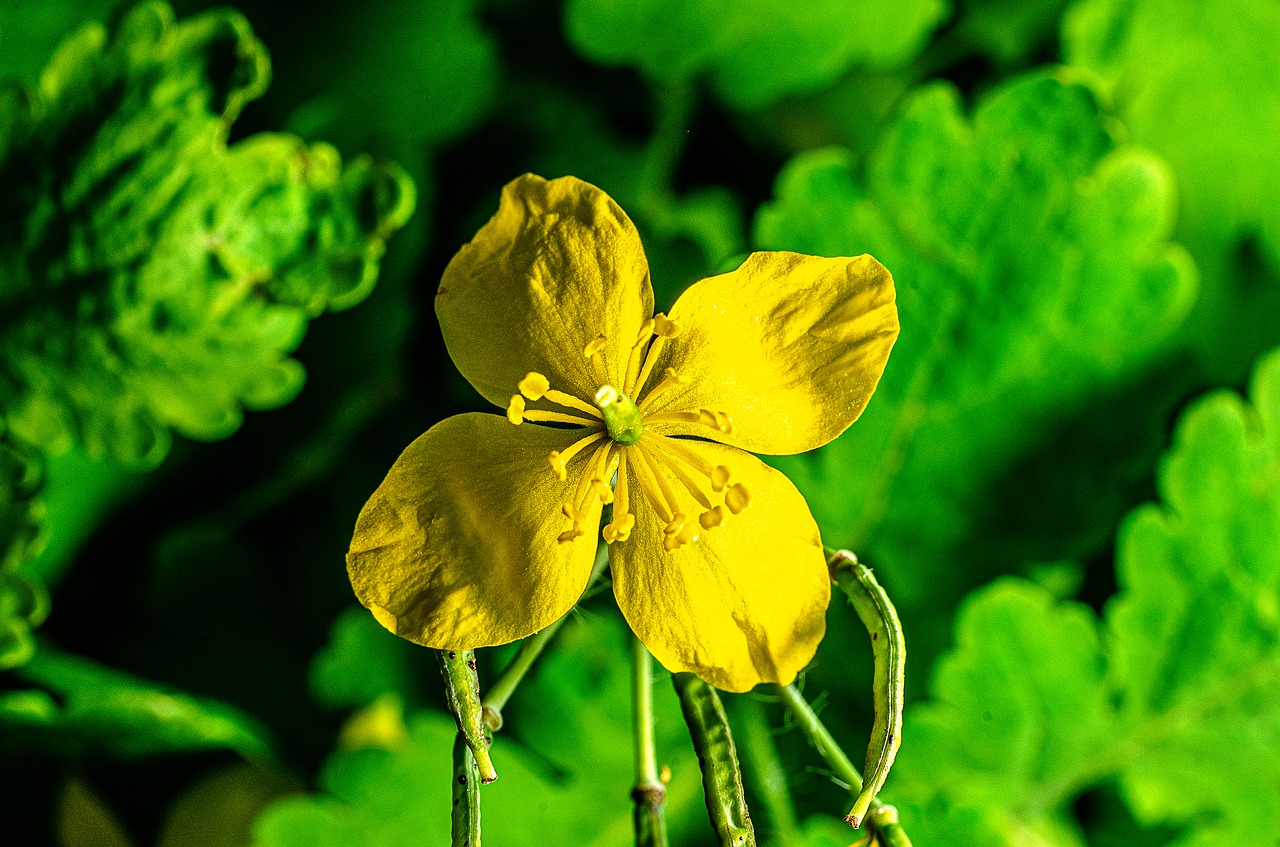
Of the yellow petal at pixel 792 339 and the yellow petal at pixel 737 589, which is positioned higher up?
the yellow petal at pixel 792 339

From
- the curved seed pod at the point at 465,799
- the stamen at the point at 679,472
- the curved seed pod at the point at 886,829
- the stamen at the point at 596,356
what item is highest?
the stamen at the point at 596,356

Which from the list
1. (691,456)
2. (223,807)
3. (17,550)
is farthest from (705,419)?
(223,807)

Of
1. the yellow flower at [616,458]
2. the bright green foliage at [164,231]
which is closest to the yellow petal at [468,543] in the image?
the yellow flower at [616,458]

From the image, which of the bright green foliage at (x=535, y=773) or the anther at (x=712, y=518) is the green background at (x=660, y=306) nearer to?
the bright green foliage at (x=535, y=773)

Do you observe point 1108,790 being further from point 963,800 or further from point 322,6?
point 322,6

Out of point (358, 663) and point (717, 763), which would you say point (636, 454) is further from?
point (358, 663)

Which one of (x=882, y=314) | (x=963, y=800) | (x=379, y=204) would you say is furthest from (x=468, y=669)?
(x=963, y=800)

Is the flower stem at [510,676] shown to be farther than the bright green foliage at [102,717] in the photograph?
No
